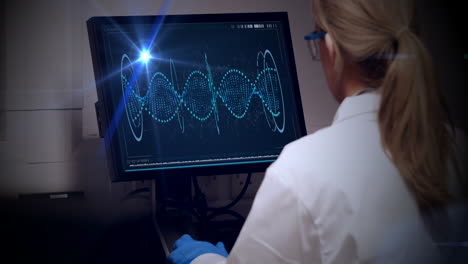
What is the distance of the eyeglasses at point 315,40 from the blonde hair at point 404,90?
0.06 meters

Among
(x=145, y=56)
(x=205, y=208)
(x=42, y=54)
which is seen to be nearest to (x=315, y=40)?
(x=145, y=56)

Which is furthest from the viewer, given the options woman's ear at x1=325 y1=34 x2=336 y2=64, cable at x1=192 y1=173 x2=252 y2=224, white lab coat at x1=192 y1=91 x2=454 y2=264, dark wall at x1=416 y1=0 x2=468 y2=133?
dark wall at x1=416 y1=0 x2=468 y2=133

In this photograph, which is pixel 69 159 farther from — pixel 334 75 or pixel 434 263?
pixel 434 263

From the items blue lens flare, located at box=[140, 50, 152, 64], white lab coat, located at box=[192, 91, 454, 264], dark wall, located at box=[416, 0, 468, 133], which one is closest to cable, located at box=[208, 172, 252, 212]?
blue lens flare, located at box=[140, 50, 152, 64]

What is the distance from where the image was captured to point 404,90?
650 millimetres

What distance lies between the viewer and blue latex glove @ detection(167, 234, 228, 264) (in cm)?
87

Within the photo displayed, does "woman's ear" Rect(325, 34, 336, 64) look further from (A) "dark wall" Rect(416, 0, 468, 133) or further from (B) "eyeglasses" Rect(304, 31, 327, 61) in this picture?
(A) "dark wall" Rect(416, 0, 468, 133)

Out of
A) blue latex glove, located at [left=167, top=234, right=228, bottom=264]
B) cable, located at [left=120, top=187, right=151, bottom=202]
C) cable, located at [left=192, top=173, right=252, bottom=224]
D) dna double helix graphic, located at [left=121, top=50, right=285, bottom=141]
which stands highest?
dna double helix graphic, located at [left=121, top=50, right=285, bottom=141]

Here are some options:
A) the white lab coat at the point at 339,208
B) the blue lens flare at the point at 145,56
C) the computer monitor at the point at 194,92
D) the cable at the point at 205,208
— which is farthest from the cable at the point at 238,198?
the white lab coat at the point at 339,208

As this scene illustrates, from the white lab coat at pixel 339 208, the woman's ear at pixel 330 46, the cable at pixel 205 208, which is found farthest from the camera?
the cable at pixel 205 208

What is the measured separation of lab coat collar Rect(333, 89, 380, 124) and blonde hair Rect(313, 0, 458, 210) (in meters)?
0.02

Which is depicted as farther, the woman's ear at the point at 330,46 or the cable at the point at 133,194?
the cable at the point at 133,194

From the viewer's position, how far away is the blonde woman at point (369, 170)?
1.99 feet

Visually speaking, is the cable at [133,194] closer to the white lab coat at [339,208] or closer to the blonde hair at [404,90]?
the white lab coat at [339,208]
